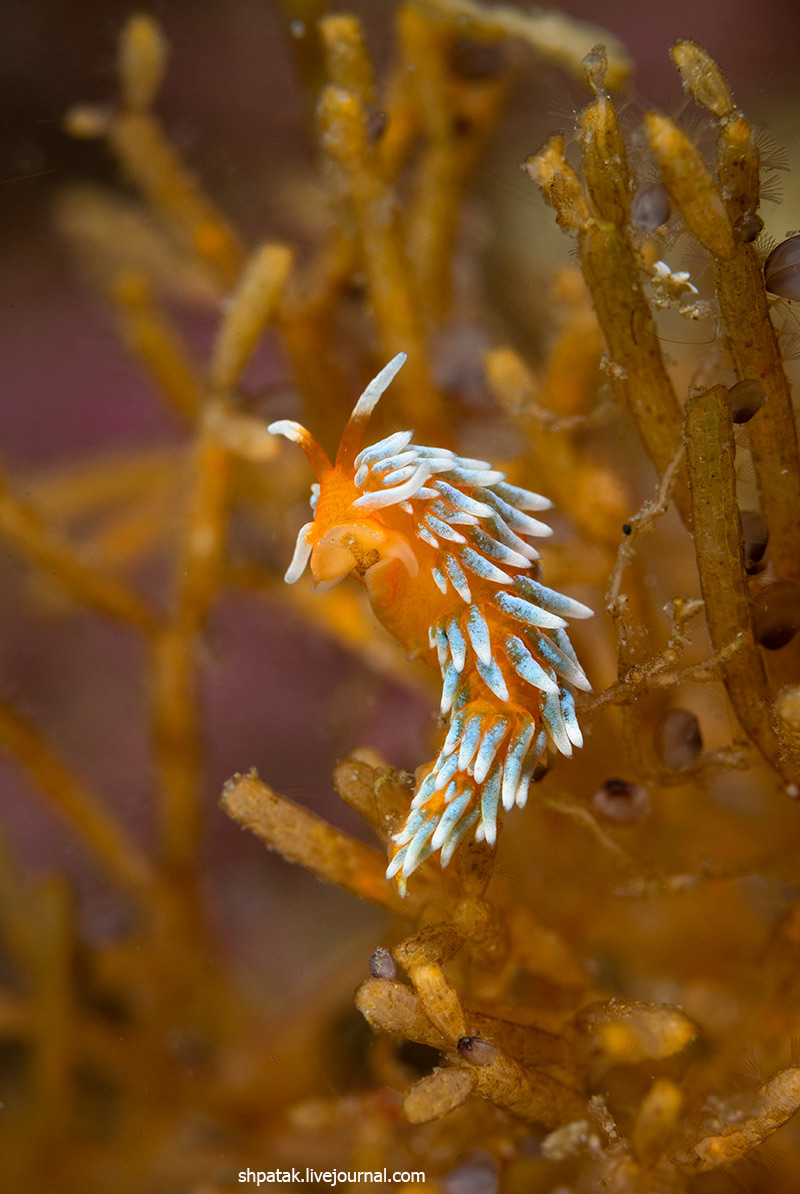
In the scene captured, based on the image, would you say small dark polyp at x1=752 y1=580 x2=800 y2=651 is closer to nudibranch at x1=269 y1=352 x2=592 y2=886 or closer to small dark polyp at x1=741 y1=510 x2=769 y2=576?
small dark polyp at x1=741 y1=510 x2=769 y2=576

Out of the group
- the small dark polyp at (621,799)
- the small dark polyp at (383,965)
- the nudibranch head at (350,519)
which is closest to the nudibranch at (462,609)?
the nudibranch head at (350,519)

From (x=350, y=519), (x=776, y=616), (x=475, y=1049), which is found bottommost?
(x=475, y=1049)

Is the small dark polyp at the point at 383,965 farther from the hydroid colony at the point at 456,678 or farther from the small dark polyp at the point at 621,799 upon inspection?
the small dark polyp at the point at 621,799

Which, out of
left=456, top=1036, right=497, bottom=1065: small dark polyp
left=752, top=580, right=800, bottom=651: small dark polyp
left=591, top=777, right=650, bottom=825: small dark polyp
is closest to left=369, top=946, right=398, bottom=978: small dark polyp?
left=456, top=1036, right=497, bottom=1065: small dark polyp

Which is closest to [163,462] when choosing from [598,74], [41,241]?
[41,241]

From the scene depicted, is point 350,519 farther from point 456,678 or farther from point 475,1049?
point 475,1049

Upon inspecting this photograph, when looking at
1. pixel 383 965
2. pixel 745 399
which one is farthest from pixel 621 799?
pixel 745 399

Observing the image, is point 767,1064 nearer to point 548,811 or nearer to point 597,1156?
point 597,1156

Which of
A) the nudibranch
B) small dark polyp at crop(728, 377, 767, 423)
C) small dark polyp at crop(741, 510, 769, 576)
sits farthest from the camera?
small dark polyp at crop(741, 510, 769, 576)
